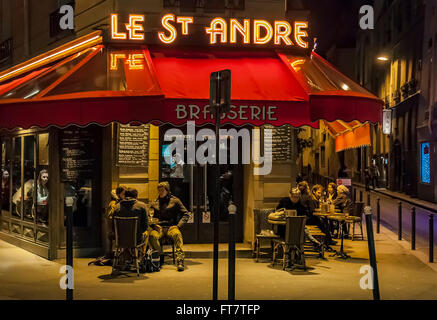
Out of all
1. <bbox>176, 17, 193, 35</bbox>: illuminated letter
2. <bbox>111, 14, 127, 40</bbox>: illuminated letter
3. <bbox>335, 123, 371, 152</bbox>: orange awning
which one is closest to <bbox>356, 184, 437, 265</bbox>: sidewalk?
<bbox>335, 123, 371, 152</bbox>: orange awning

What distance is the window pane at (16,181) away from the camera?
13.8m

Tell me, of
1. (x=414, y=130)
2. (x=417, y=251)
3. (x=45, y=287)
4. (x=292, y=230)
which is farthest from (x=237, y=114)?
(x=414, y=130)

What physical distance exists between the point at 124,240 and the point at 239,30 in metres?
4.68

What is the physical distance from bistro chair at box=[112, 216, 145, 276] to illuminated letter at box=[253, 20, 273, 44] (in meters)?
4.40

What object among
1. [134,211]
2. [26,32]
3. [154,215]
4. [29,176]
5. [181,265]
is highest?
Result: [26,32]

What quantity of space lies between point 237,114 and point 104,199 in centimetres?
353

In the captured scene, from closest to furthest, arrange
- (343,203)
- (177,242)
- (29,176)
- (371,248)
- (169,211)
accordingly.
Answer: (371,248) < (177,242) < (169,211) < (29,176) < (343,203)

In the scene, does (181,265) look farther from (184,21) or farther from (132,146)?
(184,21)

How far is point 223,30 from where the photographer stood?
11.8 meters

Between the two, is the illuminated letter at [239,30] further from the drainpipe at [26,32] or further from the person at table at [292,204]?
the drainpipe at [26,32]

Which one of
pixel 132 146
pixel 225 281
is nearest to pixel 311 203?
pixel 225 281

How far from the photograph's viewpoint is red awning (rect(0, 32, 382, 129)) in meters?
9.58

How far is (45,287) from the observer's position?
29.5 feet

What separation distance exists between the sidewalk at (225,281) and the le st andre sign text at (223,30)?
4191 millimetres
